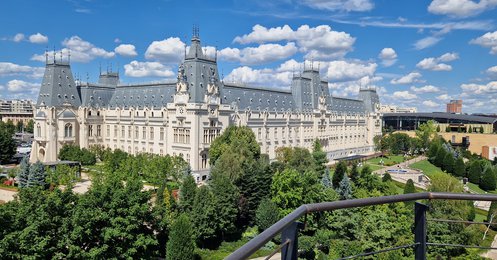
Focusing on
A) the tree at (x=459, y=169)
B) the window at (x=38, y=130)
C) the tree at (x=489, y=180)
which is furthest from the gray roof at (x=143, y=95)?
the tree at (x=489, y=180)

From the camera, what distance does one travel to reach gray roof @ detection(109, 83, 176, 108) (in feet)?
192

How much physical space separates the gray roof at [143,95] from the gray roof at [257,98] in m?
7.74

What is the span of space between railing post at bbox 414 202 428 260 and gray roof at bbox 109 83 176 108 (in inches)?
2101

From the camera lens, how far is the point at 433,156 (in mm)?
71562

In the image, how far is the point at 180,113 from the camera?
5269cm

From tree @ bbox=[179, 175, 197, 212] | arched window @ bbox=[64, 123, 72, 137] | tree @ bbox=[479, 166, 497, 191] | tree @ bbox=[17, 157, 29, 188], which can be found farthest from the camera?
arched window @ bbox=[64, 123, 72, 137]

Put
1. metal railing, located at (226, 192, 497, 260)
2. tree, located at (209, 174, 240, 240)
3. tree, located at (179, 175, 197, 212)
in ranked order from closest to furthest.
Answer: metal railing, located at (226, 192, 497, 260), tree, located at (209, 174, 240, 240), tree, located at (179, 175, 197, 212)

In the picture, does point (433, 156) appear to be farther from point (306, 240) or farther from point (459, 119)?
point (306, 240)

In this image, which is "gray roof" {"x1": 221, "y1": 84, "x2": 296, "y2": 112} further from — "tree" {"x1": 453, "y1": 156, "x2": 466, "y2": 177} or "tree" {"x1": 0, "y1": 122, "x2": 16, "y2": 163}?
"tree" {"x1": 0, "y1": 122, "x2": 16, "y2": 163}

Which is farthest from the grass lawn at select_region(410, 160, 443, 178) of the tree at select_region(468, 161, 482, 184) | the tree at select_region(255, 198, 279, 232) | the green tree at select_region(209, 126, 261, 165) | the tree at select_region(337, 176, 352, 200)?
the tree at select_region(255, 198, 279, 232)

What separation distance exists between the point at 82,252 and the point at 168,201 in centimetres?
1175

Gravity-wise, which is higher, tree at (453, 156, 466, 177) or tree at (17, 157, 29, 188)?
tree at (17, 157, 29, 188)

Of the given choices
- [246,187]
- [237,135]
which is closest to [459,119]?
[237,135]

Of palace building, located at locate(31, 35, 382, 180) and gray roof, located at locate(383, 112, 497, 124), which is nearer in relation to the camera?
palace building, located at locate(31, 35, 382, 180)
